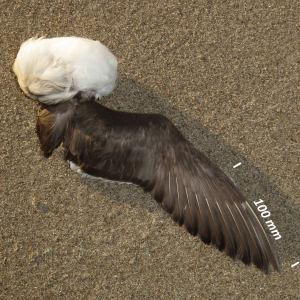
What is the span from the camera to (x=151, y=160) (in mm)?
1124

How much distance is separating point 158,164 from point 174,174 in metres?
0.08

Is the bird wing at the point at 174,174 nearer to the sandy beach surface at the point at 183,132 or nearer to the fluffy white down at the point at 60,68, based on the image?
the fluffy white down at the point at 60,68

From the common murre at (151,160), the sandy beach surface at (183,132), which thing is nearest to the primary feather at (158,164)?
the common murre at (151,160)

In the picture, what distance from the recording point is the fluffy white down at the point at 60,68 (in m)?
1.11

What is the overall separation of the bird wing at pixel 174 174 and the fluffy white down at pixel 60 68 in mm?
155

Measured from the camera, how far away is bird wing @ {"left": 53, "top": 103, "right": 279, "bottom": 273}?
3.64 ft

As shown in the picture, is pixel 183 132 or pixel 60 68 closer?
pixel 60 68

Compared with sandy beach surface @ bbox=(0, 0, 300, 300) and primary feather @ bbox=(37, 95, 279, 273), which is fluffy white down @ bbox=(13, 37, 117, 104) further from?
sandy beach surface @ bbox=(0, 0, 300, 300)

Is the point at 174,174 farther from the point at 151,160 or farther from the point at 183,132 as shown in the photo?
the point at 183,132

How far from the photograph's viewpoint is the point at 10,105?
146 cm

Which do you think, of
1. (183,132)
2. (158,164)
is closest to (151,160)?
(158,164)

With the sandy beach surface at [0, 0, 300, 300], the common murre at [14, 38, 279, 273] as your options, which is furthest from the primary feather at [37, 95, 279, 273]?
the sandy beach surface at [0, 0, 300, 300]

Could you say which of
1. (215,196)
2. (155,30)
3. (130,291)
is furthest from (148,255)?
(155,30)

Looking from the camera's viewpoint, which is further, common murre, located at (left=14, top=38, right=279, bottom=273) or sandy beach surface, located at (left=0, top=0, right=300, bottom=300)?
sandy beach surface, located at (left=0, top=0, right=300, bottom=300)
